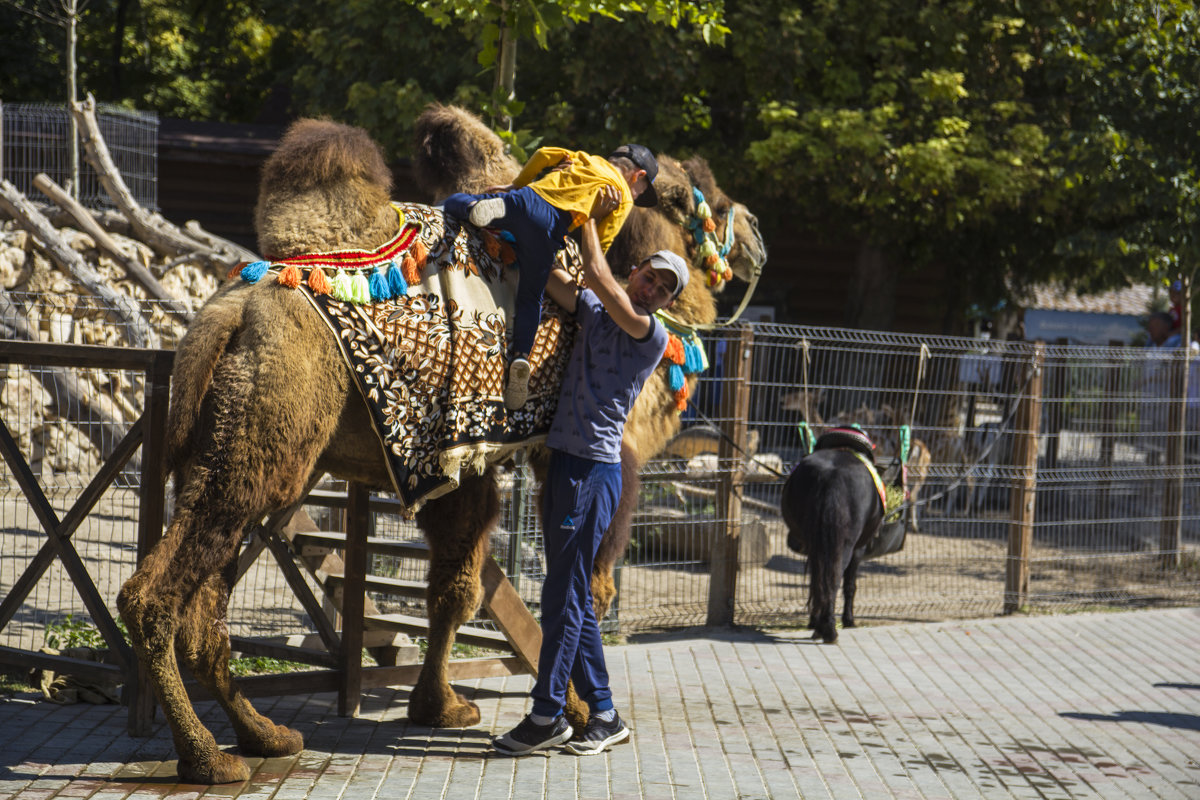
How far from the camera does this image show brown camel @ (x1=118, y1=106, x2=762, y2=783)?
4062 millimetres

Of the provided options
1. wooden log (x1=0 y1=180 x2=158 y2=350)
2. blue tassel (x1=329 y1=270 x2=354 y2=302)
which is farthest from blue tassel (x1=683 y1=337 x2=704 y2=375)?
wooden log (x1=0 y1=180 x2=158 y2=350)

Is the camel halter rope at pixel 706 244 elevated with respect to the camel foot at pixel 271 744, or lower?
elevated

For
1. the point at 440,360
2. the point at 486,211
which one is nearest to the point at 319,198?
the point at 486,211

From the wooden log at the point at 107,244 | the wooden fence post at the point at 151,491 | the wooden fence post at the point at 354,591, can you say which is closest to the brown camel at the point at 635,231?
the wooden fence post at the point at 354,591

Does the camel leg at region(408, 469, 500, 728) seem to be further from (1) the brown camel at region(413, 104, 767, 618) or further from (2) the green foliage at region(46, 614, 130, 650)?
(2) the green foliage at region(46, 614, 130, 650)

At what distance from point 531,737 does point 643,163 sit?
8.32ft

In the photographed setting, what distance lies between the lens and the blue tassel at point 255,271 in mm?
4230

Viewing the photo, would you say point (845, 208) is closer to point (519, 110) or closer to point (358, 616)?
point (519, 110)

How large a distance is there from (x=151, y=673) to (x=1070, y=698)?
191 inches

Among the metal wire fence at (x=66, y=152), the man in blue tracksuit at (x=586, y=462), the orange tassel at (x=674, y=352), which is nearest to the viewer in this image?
the man in blue tracksuit at (x=586, y=462)

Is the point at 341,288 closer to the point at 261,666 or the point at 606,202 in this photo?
the point at 606,202

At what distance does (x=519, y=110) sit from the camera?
6457 mm

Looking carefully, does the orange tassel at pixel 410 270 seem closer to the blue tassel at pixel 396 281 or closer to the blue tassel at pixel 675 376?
the blue tassel at pixel 396 281

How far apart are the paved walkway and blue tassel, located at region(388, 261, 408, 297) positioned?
6.05 feet
